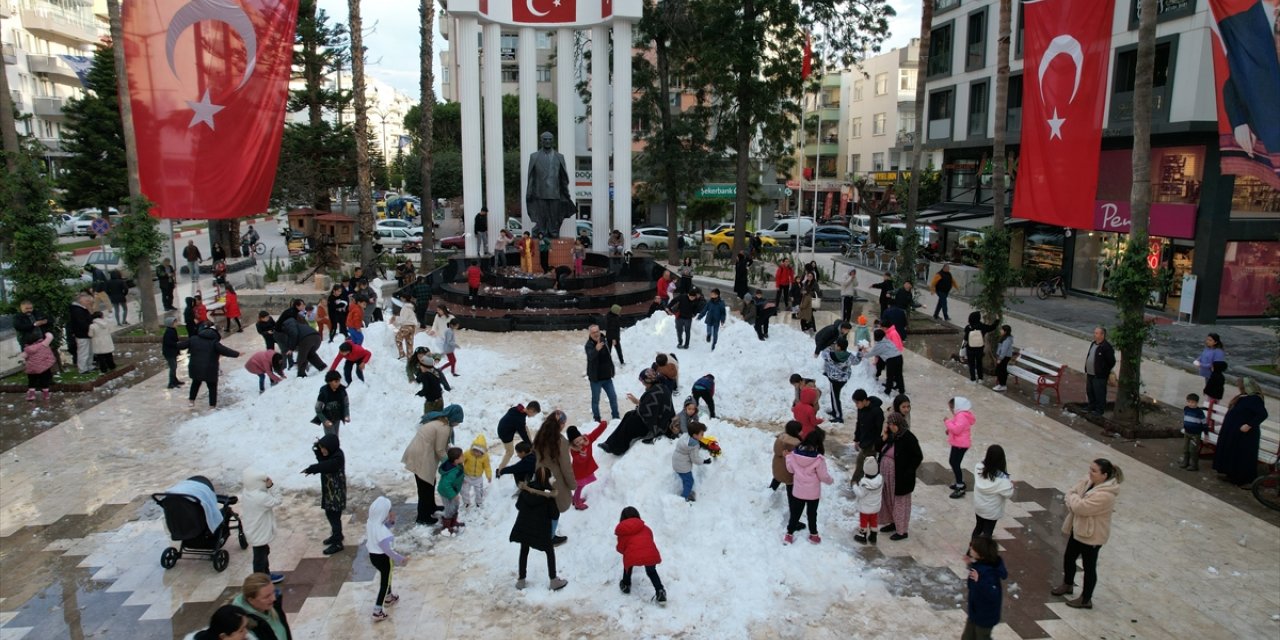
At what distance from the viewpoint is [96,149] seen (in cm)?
3788

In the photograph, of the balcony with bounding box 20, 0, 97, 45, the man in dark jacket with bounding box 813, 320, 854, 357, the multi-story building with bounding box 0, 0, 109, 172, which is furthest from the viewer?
the balcony with bounding box 20, 0, 97, 45

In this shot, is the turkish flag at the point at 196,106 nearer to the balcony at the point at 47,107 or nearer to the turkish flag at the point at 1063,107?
the turkish flag at the point at 1063,107

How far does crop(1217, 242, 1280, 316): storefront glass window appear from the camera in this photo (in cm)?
2286

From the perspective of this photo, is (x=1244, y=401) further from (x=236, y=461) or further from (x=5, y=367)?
(x=5, y=367)

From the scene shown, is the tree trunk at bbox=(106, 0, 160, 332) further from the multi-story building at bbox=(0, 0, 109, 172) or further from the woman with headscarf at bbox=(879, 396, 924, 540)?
the multi-story building at bbox=(0, 0, 109, 172)

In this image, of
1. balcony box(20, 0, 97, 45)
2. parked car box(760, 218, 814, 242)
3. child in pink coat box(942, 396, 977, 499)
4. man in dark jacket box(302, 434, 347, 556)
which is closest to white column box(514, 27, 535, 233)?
parked car box(760, 218, 814, 242)

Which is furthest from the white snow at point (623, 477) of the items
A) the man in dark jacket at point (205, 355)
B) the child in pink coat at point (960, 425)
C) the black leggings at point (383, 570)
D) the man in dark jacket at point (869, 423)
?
the child in pink coat at point (960, 425)

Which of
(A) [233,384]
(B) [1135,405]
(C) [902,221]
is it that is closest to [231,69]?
(A) [233,384]

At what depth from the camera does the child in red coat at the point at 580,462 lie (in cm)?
920

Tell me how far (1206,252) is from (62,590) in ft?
88.0

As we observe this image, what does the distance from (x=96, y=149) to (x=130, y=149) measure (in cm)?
2299

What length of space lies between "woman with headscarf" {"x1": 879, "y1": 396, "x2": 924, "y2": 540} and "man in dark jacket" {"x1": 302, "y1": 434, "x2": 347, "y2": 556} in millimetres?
6121

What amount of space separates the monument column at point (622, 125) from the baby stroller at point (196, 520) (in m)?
22.2

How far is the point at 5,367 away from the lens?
17062mm
